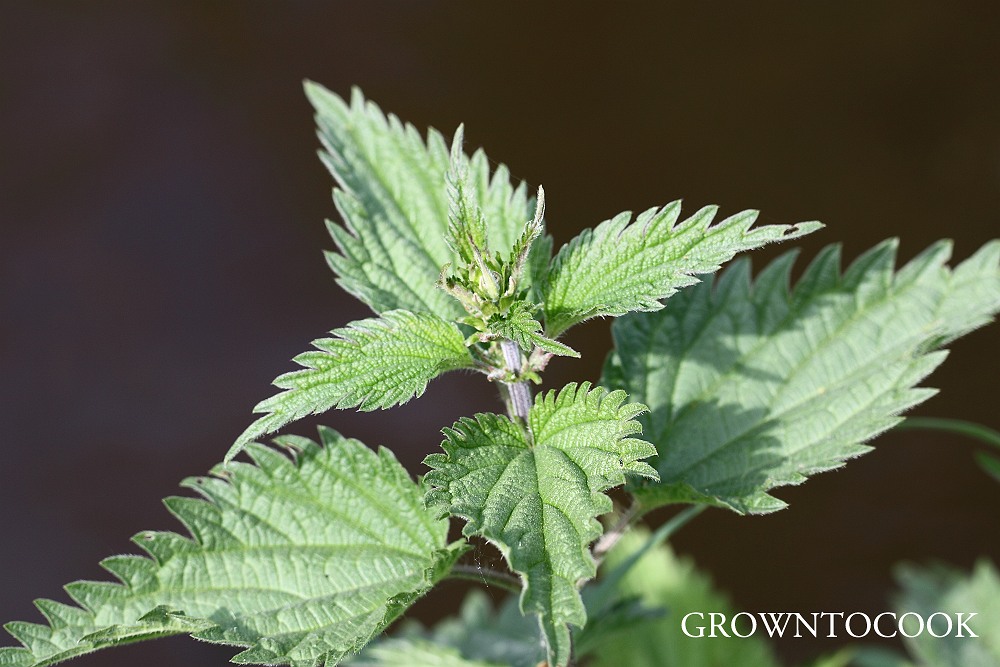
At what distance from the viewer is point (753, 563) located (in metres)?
3.02

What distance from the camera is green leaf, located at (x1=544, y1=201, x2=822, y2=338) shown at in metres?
1.11

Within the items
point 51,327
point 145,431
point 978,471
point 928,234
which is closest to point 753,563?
point 978,471

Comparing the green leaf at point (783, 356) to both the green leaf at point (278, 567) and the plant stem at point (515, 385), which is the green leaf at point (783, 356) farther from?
the green leaf at point (278, 567)

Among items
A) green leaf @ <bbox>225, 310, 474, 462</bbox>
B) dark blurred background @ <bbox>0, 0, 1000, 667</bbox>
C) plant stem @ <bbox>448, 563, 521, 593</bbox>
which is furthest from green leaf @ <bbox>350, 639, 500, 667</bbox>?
dark blurred background @ <bbox>0, 0, 1000, 667</bbox>

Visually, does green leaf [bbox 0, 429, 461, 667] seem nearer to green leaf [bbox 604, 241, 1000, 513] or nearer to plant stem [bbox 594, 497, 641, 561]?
plant stem [bbox 594, 497, 641, 561]

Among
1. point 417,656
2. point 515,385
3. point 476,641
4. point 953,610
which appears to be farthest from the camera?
point 953,610

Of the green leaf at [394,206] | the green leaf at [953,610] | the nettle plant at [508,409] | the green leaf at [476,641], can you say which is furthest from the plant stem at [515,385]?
Answer: the green leaf at [953,610]

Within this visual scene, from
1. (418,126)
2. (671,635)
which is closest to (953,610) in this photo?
(671,635)

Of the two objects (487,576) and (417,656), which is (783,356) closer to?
(487,576)

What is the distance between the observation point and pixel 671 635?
2.02 metres

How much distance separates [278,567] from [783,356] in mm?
785

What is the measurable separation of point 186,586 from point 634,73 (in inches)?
108

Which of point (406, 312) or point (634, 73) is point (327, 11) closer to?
point (634, 73)

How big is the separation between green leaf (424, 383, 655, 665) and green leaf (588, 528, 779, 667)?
2.89 ft
